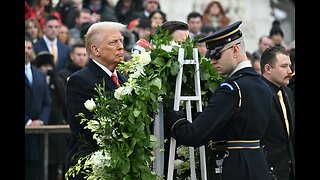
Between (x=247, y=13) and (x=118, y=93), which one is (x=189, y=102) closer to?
(x=118, y=93)

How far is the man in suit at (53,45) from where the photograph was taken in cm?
1525

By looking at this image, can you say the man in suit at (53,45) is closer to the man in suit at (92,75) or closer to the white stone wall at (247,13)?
the white stone wall at (247,13)

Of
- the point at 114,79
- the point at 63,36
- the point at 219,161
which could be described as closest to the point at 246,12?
the point at 63,36

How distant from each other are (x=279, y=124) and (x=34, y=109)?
17.3ft

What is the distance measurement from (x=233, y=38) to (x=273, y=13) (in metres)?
12.8

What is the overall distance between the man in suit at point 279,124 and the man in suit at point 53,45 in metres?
5.76

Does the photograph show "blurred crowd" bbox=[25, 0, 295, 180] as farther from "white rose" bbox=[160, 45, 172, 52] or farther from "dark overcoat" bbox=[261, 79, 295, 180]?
"white rose" bbox=[160, 45, 172, 52]

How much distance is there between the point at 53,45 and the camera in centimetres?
1547

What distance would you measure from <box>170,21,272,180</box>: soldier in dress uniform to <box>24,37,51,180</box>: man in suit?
563 centimetres

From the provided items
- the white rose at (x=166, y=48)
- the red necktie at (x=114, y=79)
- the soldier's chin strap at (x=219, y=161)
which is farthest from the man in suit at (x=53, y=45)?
the soldier's chin strap at (x=219, y=161)

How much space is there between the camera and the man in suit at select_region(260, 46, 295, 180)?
31.3 feet

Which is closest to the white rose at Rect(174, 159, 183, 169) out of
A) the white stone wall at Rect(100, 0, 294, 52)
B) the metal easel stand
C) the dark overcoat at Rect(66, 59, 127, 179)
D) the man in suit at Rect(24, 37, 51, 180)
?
the metal easel stand

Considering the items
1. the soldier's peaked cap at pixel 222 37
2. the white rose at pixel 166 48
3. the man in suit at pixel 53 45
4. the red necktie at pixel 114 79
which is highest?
the man in suit at pixel 53 45
